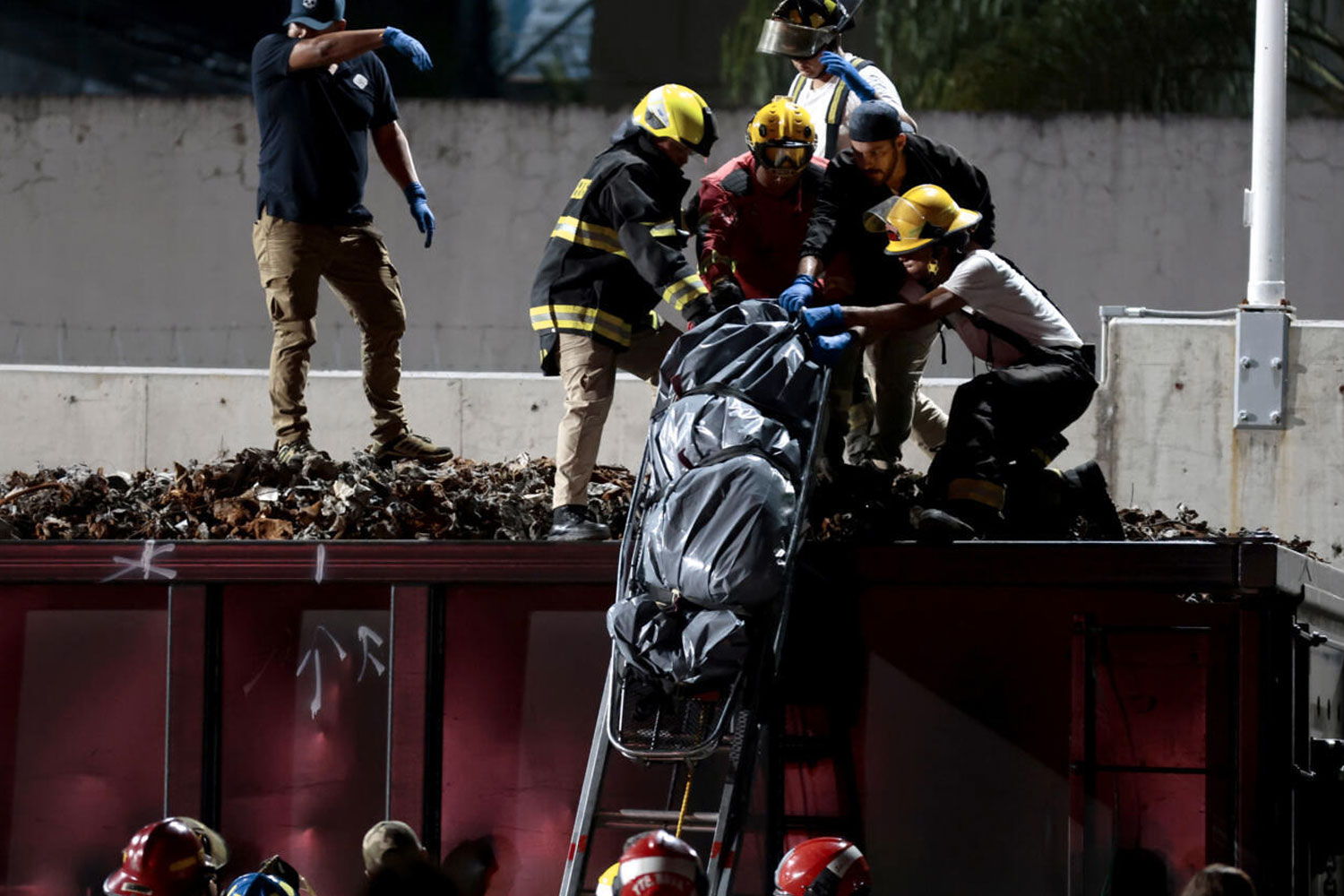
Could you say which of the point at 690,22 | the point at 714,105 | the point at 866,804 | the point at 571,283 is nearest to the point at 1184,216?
the point at 714,105

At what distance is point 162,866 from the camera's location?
180 inches

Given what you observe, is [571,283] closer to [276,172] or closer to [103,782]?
[276,172]

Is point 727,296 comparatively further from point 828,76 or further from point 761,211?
point 828,76

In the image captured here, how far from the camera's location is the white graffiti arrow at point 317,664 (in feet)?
18.1

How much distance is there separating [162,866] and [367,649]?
1083mm

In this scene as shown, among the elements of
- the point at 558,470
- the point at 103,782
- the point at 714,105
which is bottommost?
the point at 103,782

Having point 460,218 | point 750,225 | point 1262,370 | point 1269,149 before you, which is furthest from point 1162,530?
point 460,218

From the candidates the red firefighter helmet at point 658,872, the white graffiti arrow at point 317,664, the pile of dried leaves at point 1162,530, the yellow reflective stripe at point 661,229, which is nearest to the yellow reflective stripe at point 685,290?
the yellow reflective stripe at point 661,229

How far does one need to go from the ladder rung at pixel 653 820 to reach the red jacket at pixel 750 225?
6.75ft

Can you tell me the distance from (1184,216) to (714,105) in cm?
281

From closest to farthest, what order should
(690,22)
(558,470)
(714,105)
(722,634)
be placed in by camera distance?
(722,634)
(558,470)
(714,105)
(690,22)

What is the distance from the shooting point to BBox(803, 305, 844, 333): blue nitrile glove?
5535 millimetres

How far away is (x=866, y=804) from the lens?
5062 millimetres

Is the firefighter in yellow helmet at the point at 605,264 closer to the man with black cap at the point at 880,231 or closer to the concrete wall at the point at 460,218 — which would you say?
the man with black cap at the point at 880,231
